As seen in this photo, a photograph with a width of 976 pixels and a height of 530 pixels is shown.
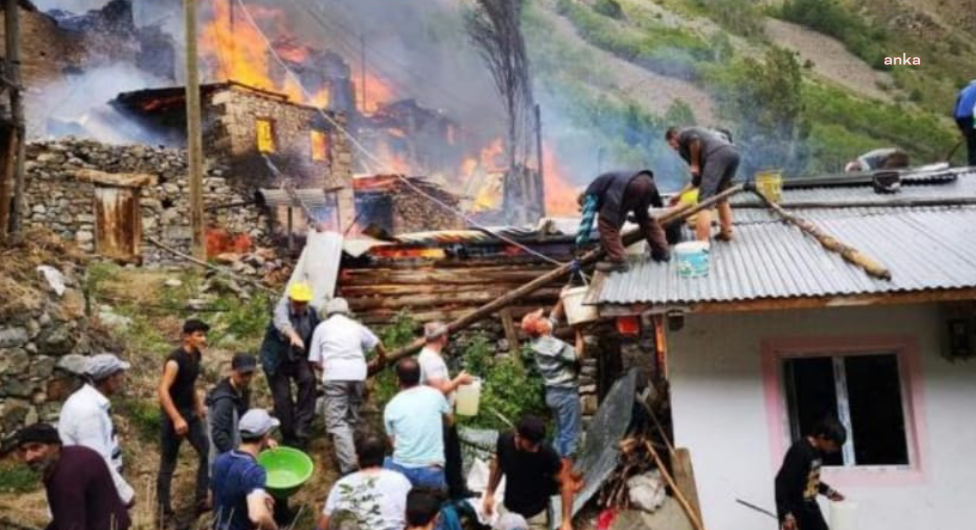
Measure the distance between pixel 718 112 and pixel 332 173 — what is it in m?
22.9

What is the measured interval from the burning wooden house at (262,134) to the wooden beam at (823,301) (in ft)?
60.6

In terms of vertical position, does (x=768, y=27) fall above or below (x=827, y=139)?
above

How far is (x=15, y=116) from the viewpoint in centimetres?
1094

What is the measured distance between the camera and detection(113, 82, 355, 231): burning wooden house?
22.8 metres

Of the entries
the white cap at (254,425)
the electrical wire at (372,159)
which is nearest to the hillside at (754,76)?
the electrical wire at (372,159)

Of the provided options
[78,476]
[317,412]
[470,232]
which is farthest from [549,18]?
[78,476]

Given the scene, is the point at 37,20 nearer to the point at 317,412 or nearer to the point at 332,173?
the point at 332,173

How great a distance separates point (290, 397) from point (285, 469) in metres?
2.16

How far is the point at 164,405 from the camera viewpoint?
6809 mm

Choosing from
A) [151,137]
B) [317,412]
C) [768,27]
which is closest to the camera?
[317,412]

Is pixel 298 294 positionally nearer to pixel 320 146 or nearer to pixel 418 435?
pixel 418 435

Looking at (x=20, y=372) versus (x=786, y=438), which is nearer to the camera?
(x=786, y=438)

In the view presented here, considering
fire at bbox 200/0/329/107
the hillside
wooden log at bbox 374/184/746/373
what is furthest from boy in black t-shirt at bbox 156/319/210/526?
the hillside

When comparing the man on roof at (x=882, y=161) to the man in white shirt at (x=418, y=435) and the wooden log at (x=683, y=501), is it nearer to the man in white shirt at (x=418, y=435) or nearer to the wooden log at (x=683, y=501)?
the wooden log at (x=683, y=501)
